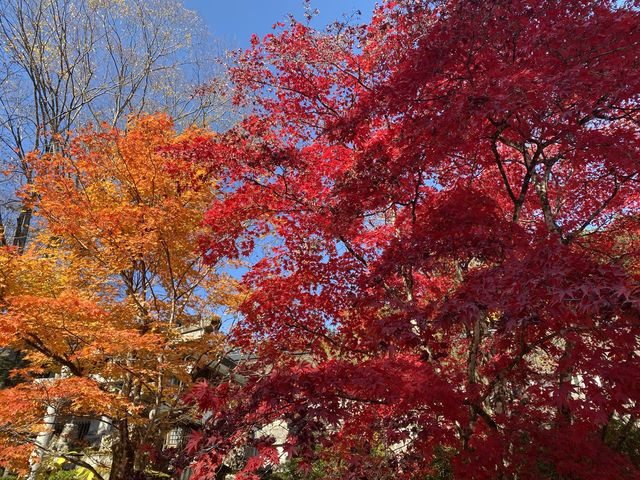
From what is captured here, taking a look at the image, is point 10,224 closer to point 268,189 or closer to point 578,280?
point 268,189

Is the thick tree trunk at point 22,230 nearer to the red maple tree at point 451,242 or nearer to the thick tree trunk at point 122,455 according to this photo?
the thick tree trunk at point 122,455

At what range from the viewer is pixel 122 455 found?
9.16 meters

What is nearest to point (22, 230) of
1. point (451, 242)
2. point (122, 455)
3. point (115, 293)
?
point (115, 293)

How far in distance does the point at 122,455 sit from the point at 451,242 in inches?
329

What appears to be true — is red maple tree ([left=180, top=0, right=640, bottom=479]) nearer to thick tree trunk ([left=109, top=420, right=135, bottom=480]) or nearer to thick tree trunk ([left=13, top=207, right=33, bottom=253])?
thick tree trunk ([left=109, top=420, right=135, bottom=480])

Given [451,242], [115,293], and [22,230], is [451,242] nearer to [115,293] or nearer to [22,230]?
[115,293]

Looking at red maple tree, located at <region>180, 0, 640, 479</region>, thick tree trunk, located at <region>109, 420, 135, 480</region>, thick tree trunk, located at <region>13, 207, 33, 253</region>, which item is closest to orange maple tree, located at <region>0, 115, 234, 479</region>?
thick tree trunk, located at <region>109, 420, 135, 480</region>

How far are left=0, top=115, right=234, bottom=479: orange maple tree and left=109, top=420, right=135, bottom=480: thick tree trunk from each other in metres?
0.02

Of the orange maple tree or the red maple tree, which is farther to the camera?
the orange maple tree

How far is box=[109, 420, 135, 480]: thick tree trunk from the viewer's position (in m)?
8.98

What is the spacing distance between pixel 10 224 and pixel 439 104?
2122 cm

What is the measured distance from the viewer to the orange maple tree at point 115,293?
7.96 m

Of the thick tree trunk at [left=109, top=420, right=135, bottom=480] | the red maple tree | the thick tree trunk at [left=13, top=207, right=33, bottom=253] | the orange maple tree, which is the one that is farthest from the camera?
the thick tree trunk at [left=13, top=207, right=33, bottom=253]

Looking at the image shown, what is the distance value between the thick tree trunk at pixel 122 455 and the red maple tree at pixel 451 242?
3.53m
